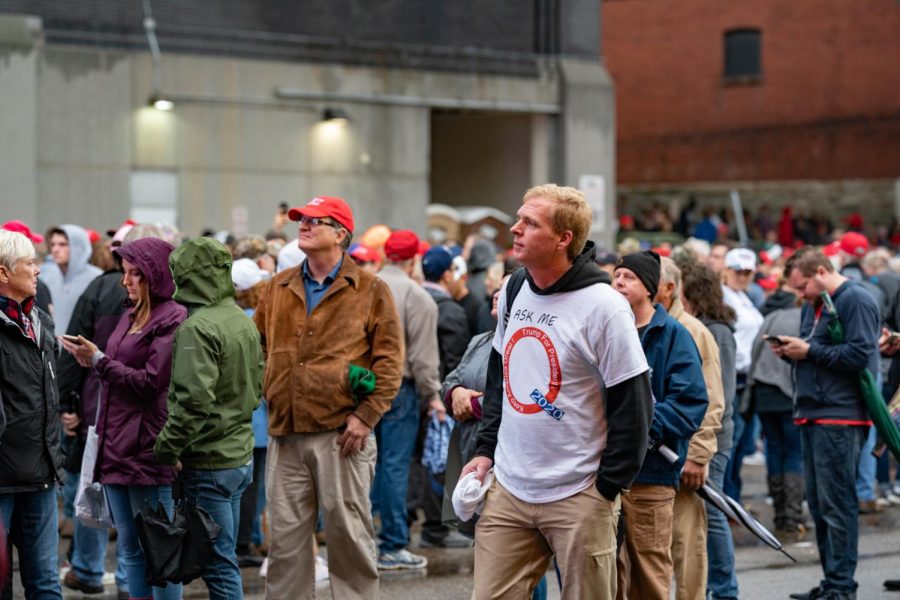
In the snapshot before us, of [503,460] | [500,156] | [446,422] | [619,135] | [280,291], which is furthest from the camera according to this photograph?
[619,135]

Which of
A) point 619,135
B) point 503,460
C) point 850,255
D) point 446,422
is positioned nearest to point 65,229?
point 446,422

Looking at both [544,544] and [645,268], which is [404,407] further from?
[544,544]

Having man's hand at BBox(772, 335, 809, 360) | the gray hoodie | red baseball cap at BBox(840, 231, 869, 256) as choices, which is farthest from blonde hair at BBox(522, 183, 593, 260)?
red baseball cap at BBox(840, 231, 869, 256)

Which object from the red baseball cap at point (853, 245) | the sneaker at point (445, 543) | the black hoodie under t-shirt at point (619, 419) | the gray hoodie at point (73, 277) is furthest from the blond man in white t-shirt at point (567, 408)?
the red baseball cap at point (853, 245)

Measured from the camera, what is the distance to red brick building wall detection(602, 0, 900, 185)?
39312 mm

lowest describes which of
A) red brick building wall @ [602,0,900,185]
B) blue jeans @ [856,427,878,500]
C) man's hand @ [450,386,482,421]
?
blue jeans @ [856,427,878,500]

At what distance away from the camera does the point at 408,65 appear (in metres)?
24.2

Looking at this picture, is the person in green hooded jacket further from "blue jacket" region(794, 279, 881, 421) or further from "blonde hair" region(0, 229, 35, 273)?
"blue jacket" region(794, 279, 881, 421)

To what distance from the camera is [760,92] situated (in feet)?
135

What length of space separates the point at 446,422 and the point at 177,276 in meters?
3.56

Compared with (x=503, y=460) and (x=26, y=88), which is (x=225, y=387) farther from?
(x=26, y=88)

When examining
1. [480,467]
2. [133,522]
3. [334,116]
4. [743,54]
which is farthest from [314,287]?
[743,54]

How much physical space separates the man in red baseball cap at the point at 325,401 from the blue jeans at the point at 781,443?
4.92 metres

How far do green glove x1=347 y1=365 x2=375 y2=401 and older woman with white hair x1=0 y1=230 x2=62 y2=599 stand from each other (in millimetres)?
1437
